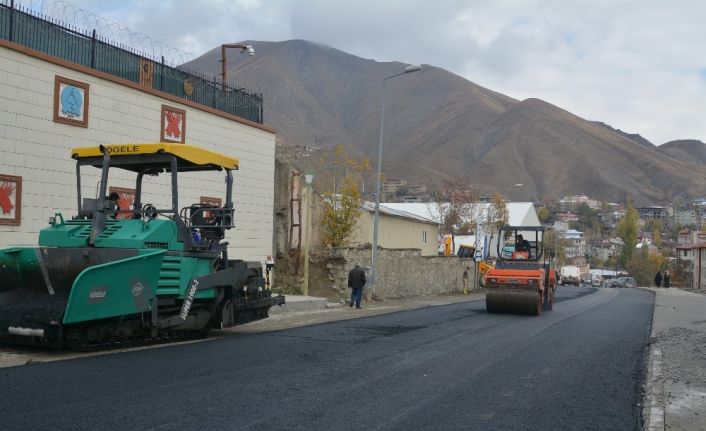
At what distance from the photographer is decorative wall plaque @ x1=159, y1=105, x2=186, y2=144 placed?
63.8 ft

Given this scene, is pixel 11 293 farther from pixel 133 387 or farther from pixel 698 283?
pixel 698 283

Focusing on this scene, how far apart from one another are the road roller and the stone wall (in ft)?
18.5

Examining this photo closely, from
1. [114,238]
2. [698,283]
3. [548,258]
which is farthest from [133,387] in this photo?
[698,283]

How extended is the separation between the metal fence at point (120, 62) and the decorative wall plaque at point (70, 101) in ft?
2.23

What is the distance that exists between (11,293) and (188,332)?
10.2 ft

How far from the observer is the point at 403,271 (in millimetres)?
29344

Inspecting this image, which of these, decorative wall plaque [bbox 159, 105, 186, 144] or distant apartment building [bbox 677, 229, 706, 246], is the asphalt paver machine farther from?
distant apartment building [bbox 677, 229, 706, 246]

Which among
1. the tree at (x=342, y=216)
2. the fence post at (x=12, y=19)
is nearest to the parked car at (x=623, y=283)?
the tree at (x=342, y=216)

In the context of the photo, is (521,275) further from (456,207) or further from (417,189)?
(417,189)

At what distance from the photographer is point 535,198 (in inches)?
6954

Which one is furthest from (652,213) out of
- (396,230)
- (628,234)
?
(396,230)

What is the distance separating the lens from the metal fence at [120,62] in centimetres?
1562

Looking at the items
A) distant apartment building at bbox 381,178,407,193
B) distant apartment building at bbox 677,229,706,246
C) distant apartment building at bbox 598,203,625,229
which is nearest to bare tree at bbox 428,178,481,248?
distant apartment building at bbox 677,229,706,246

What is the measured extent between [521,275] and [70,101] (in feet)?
43.4
